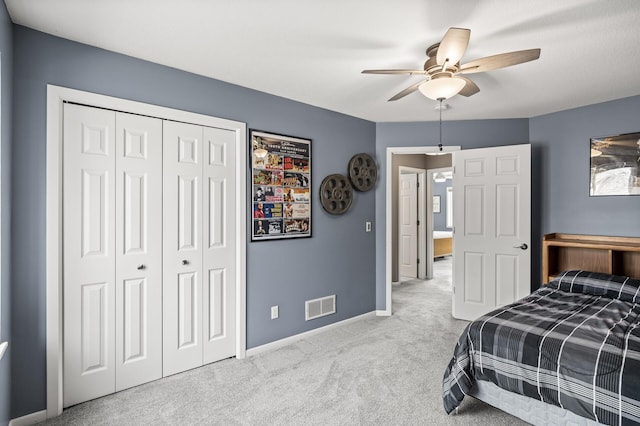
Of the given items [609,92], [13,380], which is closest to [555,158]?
[609,92]

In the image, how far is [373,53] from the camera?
2393 mm

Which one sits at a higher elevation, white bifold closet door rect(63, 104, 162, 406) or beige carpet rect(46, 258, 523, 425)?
white bifold closet door rect(63, 104, 162, 406)

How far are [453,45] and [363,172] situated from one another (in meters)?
2.31

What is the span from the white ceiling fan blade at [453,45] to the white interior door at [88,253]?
7.21 ft

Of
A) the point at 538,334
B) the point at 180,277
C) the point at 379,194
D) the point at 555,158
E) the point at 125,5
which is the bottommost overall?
the point at 538,334

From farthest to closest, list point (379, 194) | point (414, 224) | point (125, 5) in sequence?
point (414, 224)
point (379, 194)
point (125, 5)

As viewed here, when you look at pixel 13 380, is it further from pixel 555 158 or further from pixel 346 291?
pixel 555 158

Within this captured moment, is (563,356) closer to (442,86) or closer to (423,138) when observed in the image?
(442,86)

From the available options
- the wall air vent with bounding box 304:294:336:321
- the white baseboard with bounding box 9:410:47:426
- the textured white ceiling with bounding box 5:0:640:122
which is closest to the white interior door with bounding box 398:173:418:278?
the wall air vent with bounding box 304:294:336:321

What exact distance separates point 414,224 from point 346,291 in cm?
Answer: 302

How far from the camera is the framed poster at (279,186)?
314 cm

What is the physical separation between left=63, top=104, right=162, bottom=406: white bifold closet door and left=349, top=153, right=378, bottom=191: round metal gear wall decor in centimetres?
209

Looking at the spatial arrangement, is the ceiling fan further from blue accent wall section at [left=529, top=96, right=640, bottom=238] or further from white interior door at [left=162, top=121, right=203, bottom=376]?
blue accent wall section at [left=529, top=96, right=640, bottom=238]

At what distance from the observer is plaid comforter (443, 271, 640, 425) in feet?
5.34
